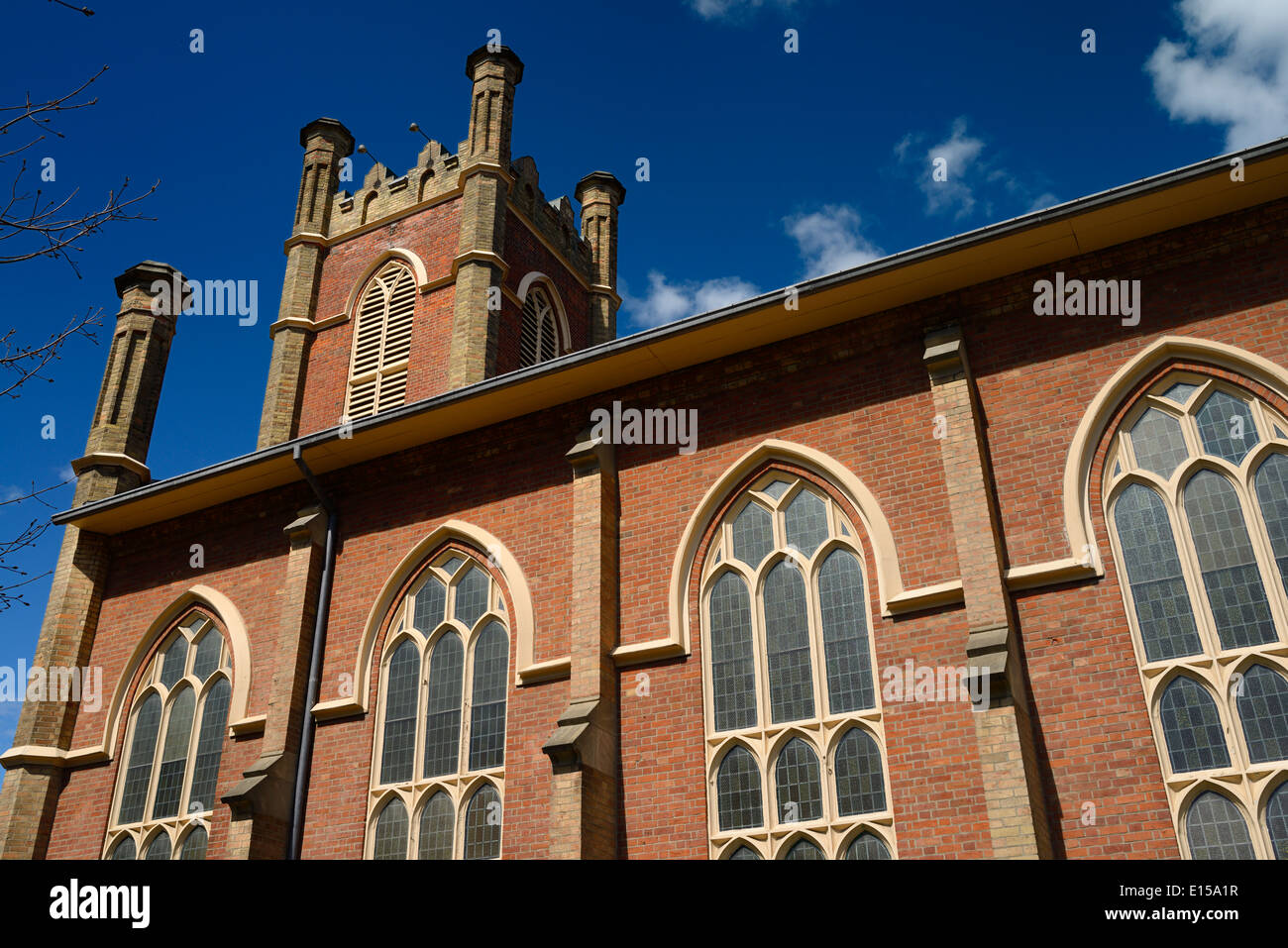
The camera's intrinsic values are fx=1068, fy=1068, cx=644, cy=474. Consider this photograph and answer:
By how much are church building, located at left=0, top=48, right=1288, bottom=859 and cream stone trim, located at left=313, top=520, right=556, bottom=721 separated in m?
0.05

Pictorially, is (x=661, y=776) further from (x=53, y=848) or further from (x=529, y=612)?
(x=53, y=848)

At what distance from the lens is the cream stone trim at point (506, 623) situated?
13242 mm

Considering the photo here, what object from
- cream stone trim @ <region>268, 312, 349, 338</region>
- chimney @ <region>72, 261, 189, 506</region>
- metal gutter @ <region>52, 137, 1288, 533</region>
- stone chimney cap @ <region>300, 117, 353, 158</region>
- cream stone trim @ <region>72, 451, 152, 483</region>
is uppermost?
stone chimney cap @ <region>300, 117, 353, 158</region>

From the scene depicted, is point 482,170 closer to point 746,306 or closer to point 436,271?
point 436,271

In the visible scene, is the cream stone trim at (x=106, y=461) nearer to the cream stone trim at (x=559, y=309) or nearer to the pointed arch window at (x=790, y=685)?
the cream stone trim at (x=559, y=309)

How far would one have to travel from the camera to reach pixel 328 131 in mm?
26344

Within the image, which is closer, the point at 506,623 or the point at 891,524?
the point at 891,524

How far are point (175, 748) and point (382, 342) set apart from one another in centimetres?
1005

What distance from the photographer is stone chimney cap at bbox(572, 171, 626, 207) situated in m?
28.4

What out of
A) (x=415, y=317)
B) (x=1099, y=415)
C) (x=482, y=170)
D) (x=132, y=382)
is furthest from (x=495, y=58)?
(x=1099, y=415)

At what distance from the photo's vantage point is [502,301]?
22609 millimetres

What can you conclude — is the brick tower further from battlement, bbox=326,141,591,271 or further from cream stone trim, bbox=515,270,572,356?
cream stone trim, bbox=515,270,572,356

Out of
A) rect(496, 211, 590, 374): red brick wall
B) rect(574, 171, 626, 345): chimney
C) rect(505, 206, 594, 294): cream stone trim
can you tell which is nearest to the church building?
rect(496, 211, 590, 374): red brick wall

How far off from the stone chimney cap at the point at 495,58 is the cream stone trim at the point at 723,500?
1566cm
